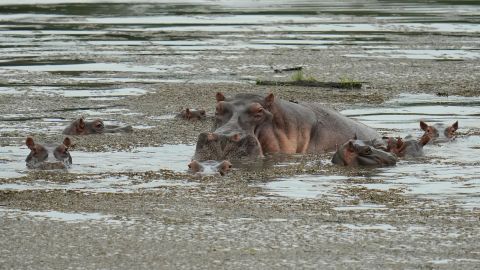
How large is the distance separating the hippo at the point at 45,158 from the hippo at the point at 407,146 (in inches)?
99.0

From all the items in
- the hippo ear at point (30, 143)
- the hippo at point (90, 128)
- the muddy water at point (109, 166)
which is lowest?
the muddy water at point (109, 166)

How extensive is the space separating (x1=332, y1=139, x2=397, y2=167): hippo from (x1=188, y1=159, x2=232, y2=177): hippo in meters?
0.95

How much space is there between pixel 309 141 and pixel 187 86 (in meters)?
4.55

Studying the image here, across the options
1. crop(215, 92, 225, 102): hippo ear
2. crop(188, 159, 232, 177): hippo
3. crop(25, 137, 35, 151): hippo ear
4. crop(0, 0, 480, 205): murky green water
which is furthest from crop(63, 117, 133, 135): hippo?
crop(188, 159, 232, 177): hippo

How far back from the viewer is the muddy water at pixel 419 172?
27.3ft

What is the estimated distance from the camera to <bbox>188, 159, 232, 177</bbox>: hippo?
910 centimetres

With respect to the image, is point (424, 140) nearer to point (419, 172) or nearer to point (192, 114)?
point (419, 172)

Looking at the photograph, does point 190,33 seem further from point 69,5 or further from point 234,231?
point 234,231

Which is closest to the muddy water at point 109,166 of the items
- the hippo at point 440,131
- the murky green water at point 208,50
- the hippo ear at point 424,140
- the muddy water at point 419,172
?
the murky green water at point 208,50

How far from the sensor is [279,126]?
10469 millimetres

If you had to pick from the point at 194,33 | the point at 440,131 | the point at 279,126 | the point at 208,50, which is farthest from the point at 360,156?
the point at 194,33

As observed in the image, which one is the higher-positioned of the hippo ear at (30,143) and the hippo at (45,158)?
the hippo ear at (30,143)

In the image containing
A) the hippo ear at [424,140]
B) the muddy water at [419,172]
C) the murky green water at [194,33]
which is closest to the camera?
the muddy water at [419,172]

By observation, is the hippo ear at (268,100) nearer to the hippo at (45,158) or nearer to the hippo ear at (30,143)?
the hippo at (45,158)
